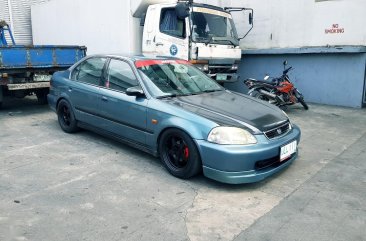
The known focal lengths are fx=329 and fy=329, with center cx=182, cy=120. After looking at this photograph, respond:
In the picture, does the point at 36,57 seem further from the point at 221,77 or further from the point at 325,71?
the point at 325,71

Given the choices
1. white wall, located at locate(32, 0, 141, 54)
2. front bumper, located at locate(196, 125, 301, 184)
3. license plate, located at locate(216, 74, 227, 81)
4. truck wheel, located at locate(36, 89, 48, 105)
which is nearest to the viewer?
front bumper, located at locate(196, 125, 301, 184)

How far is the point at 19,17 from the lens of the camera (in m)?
12.9

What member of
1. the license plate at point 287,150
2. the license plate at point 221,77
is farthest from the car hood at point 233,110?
the license plate at point 221,77

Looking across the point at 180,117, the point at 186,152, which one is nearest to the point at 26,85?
the point at 180,117

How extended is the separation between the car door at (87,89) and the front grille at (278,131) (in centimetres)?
250

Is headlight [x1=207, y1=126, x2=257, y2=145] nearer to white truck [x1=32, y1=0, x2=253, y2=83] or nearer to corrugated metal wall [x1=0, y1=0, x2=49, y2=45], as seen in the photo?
white truck [x1=32, y1=0, x2=253, y2=83]

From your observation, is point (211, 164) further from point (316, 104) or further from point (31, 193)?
point (316, 104)

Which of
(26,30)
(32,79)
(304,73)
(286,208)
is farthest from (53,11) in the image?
(286,208)

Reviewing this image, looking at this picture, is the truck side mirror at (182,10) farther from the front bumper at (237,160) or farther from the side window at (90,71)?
the front bumper at (237,160)

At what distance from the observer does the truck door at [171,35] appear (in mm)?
7336

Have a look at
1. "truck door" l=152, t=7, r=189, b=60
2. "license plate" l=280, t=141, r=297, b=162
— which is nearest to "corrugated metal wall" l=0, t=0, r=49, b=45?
"truck door" l=152, t=7, r=189, b=60

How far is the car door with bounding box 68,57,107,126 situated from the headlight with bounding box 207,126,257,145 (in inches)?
82.2

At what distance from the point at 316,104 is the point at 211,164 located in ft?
20.3

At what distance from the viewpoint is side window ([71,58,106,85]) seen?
5008 mm
